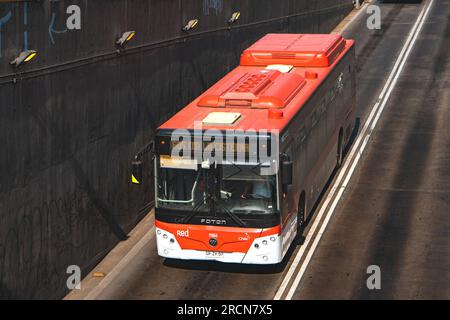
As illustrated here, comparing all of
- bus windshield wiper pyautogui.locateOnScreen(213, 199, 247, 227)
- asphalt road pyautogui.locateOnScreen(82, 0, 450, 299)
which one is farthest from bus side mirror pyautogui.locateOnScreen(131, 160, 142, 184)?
asphalt road pyautogui.locateOnScreen(82, 0, 450, 299)

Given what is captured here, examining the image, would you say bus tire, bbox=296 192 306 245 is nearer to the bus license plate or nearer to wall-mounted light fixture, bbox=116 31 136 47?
the bus license plate

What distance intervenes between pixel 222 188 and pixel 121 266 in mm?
4251

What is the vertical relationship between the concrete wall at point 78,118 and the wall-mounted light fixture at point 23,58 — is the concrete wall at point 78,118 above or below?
below

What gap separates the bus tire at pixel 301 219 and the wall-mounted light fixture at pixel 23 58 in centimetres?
807

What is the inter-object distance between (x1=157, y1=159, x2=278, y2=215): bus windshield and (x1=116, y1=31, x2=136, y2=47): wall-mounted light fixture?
448 cm

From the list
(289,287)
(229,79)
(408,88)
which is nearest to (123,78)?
(229,79)

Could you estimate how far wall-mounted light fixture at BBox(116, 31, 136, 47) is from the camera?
23344mm

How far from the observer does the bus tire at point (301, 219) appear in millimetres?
23184

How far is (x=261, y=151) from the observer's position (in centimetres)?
1992

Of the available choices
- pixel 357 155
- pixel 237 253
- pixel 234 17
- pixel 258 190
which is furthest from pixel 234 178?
pixel 234 17

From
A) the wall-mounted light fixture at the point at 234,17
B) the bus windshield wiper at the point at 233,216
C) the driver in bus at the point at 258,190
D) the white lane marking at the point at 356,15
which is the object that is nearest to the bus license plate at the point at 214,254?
the bus windshield wiper at the point at 233,216

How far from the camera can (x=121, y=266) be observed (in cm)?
2292

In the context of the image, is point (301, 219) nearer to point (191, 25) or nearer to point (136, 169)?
point (136, 169)

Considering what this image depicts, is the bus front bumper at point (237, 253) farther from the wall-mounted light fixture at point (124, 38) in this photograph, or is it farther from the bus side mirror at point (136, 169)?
the wall-mounted light fixture at point (124, 38)
